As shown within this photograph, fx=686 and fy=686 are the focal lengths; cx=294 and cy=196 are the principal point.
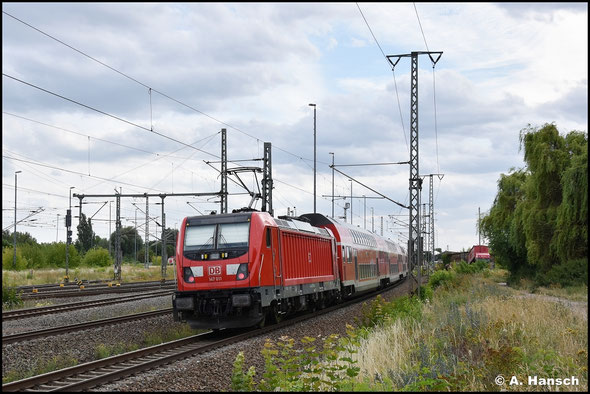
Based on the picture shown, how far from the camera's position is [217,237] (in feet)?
59.4

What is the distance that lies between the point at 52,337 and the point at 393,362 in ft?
28.2

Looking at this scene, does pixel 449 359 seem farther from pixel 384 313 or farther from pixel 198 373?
pixel 384 313

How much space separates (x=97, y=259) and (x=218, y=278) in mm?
65262

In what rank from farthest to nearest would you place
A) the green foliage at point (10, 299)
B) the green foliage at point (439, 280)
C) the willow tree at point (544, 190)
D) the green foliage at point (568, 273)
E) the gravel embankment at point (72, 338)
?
the green foliage at point (439, 280) < the willow tree at point (544, 190) < the green foliage at point (568, 273) < the green foliage at point (10, 299) < the gravel embankment at point (72, 338)

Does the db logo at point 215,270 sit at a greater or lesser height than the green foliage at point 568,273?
greater

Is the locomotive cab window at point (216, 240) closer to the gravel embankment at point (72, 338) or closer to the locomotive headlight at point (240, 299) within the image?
the locomotive headlight at point (240, 299)

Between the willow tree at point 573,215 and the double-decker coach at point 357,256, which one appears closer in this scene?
the double-decker coach at point 357,256

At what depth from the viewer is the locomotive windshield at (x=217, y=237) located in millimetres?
17906

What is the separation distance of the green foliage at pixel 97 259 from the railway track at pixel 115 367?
2558 inches

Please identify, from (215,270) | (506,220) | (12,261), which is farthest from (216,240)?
(12,261)

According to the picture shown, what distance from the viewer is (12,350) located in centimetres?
1410

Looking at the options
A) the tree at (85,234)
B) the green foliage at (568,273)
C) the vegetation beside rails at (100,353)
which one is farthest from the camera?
the tree at (85,234)

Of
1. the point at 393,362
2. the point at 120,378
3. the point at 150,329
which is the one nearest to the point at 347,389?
the point at 393,362

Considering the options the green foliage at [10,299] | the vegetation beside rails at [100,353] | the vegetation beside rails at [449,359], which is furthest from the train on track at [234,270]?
the green foliage at [10,299]
